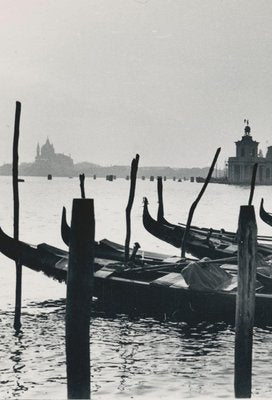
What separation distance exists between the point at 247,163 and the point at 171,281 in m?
95.6

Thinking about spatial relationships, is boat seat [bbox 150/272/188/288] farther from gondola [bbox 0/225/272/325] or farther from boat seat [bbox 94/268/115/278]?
boat seat [bbox 94/268/115/278]

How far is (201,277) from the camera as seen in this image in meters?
10.9

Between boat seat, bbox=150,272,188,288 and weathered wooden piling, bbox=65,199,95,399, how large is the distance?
4.96 meters

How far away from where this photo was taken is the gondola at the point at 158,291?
34.7 ft

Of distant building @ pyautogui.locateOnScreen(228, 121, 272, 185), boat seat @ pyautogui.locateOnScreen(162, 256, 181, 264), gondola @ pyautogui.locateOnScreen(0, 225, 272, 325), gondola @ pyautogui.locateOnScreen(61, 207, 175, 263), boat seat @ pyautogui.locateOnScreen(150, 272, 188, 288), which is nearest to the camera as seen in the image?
gondola @ pyautogui.locateOnScreen(0, 225, 272, 325)

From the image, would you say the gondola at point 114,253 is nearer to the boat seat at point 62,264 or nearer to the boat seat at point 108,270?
the boat seat at point 108,270

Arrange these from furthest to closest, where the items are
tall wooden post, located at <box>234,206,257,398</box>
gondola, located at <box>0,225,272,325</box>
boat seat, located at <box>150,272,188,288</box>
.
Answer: boat seat, located at <box>150,272,188,288</box> < gondola, located at <box>0,225,272,325</box> < tall wooden post, located at <box>234,206,257,398</box>

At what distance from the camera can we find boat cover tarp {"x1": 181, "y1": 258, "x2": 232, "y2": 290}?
35.5ft

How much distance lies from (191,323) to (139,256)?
3.07 m

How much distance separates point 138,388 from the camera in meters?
7.91

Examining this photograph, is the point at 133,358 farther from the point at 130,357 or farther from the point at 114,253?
the point at 114,253

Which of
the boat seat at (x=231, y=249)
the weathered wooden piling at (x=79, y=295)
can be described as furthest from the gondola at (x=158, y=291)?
the weathered wooden piling at (x=79, y=295)

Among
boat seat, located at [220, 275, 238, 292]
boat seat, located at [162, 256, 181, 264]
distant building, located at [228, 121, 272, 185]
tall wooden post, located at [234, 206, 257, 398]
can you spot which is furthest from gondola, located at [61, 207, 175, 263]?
distant building, located at [228, 121, 272, 185]

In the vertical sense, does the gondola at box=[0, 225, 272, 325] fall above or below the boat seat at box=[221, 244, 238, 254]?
below
